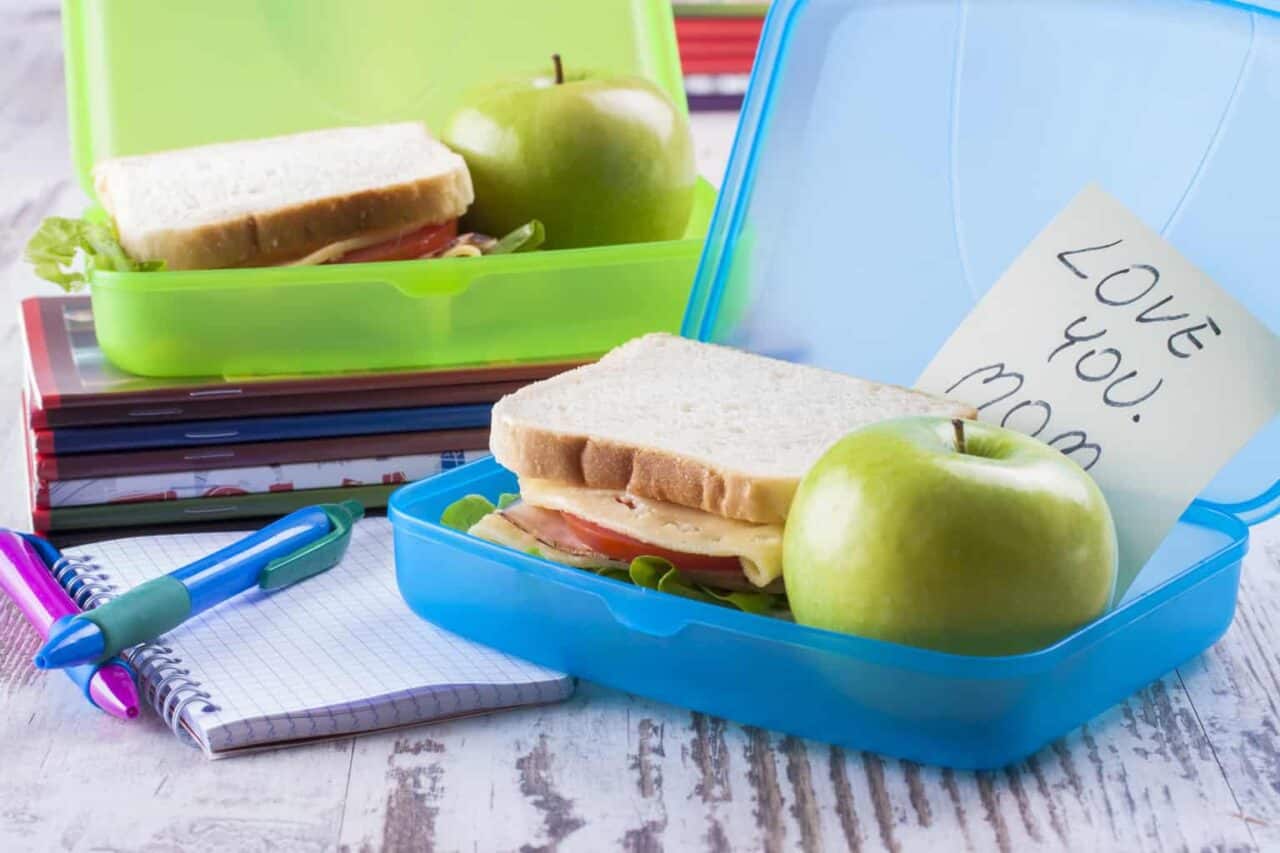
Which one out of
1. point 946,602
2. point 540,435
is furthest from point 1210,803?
point 540,435

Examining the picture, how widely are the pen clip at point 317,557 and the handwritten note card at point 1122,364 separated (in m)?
0.38

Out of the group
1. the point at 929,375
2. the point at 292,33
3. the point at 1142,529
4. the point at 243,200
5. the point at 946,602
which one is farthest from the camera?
the point at 292,33

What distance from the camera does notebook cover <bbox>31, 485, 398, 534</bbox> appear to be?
122cm

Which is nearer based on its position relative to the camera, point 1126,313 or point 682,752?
point 682,752

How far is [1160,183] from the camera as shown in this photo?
1.14 metres

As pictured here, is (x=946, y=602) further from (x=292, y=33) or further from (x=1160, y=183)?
(x=292, y=33)

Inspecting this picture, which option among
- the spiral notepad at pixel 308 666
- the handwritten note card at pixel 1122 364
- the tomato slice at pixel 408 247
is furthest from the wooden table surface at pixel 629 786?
the tomato slice at pixel 408 247

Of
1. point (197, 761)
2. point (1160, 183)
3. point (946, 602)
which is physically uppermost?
point (1160, 183)

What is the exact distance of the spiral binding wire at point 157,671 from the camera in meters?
0.94

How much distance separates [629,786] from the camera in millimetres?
890

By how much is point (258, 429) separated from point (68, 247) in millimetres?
218

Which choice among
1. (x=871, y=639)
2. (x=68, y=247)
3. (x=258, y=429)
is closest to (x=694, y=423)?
(x=871, y=639)

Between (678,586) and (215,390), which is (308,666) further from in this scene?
(215,390)

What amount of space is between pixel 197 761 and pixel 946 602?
1.26ft
